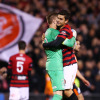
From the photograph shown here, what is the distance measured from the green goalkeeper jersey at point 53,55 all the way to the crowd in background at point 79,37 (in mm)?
3951

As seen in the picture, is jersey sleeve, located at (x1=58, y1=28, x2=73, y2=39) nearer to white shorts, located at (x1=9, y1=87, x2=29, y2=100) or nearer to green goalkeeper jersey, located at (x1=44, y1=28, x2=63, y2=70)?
green goalkeeper jersey, located at (x1=44, y1=28, x2=63, y2=70)

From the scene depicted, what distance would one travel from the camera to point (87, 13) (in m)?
11.6

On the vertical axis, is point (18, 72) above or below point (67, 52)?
below

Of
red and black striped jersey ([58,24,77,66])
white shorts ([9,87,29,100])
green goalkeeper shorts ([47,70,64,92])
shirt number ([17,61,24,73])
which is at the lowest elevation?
white shorts ([9,87,29,100])

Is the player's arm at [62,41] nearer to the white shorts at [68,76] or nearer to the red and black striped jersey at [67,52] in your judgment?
the red and black striped jersey at [67,52]

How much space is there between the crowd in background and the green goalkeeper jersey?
3.95m

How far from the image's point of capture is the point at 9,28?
9727 millimetres

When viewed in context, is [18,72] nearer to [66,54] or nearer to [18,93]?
[18,93]

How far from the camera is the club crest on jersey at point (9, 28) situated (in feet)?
31.5

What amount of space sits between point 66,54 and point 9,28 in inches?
182

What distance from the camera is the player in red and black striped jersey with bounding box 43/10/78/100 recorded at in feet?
17.0

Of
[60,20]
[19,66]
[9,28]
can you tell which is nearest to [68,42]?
[60,20]

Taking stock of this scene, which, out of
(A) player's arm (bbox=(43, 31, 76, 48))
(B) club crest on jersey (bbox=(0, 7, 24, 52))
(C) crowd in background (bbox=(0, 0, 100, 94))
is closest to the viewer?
(A) player's arm (bbox=(43, 31, 76, 48))

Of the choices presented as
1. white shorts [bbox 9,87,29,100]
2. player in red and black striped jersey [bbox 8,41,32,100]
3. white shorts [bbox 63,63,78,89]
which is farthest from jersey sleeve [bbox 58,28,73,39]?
white shorts [bbox 9,87,29,100]
